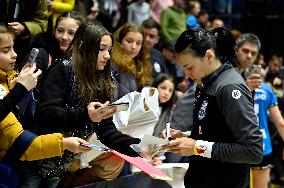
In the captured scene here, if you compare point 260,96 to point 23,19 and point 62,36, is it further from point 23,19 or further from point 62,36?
point 23,19

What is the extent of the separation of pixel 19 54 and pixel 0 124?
1.78m

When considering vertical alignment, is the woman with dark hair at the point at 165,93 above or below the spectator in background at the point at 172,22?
below

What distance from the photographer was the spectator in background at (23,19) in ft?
17.7

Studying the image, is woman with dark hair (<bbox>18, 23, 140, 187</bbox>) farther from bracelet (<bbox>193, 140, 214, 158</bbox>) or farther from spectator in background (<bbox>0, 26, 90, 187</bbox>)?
bracelet (<bbox>193, 140, 214, 158</bbox>)

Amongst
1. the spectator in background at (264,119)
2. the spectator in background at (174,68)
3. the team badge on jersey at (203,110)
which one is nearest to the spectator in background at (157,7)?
the spectator in background at (174,68)

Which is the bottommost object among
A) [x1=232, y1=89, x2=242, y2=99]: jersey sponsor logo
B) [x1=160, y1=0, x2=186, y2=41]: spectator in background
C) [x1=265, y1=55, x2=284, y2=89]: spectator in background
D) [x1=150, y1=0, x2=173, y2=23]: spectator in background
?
[x1=265, y1=55, x2=284, y2=89]: spectator in background

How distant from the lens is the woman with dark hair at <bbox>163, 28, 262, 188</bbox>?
11.2ft

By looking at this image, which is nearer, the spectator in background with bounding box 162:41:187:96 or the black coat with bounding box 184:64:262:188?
the black coat with bounding box 184:64:262:188

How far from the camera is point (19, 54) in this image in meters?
5.43

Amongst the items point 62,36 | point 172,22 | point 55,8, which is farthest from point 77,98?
point 172,22

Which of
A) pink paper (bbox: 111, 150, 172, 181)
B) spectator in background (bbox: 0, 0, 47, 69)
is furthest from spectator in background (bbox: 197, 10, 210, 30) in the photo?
pink paper (bbox: 111, 150, 172, 181)

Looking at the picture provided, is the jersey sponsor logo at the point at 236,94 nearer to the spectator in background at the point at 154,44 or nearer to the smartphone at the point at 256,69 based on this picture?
the smartphone at the point at 256,69

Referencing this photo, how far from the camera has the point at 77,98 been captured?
4055mm

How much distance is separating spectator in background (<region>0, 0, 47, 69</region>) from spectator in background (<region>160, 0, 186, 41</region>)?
3.88 meters
